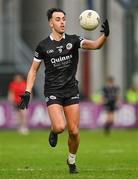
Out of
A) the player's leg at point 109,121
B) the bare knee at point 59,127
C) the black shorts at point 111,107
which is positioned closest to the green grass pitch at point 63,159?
the bare knee at point 59,127

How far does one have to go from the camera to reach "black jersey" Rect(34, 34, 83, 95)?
1470 centimetres

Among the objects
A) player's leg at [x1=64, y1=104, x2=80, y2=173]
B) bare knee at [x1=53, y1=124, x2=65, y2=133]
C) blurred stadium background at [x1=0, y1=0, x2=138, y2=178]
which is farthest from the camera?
blurred stadium background at [x1=0, y1=0, x2=138, y2=178]

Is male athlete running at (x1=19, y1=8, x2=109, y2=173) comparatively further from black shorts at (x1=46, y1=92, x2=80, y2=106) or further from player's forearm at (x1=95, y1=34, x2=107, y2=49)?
player's forearm at (x1=95, y1=34, x2=107, y2=49)

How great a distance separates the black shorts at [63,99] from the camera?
48.1 feet

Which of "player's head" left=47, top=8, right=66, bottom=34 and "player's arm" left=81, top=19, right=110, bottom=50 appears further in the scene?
"player's head" left=47, top=8, right=66, bottom=34

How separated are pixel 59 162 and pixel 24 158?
1550mm

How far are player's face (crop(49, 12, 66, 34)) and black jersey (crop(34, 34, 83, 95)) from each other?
0.64ft

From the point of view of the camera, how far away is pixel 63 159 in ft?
61.1

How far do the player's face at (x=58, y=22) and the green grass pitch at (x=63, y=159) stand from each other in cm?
233

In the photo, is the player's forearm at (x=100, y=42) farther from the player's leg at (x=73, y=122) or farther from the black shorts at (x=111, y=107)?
the black shorts at (x=111, y=107)

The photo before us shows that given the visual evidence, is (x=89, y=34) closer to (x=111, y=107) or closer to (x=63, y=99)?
(x=111, y=107)

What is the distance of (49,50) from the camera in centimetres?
1471

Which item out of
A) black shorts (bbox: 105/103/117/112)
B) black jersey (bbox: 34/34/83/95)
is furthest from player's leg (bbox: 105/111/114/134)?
black jersey (bbox: 34/34/83/95)

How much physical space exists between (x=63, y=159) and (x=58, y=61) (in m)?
4.36
